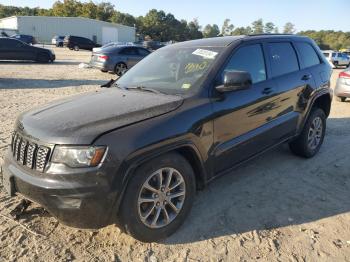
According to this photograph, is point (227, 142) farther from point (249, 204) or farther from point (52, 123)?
point (52, 123)

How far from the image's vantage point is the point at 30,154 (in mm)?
2965

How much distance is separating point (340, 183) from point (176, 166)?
2530 mm

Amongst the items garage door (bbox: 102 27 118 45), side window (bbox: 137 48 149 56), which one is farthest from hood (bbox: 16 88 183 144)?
garage door (bbox: 102 27 118 45)

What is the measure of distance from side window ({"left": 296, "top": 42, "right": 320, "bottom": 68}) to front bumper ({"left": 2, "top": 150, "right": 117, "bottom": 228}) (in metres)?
3.79

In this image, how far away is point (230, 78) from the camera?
11.6 feet

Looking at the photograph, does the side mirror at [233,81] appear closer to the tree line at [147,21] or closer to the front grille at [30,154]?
the front grille at [30,154]

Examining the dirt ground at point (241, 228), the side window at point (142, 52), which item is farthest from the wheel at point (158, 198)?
the side window at point (142, 52)

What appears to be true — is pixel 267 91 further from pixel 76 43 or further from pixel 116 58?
pixel 76 43

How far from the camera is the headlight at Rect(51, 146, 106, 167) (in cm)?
274

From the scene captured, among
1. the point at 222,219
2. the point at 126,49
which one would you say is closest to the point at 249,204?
the point at 222,219

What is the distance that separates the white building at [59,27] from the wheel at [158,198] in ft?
200

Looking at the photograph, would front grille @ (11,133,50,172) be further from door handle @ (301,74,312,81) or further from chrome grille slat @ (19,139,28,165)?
door handle @ (301,74,312,81)

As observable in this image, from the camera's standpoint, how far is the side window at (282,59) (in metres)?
4.62

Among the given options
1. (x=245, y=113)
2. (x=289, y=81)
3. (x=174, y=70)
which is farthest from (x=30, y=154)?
(x=289, y=81)
